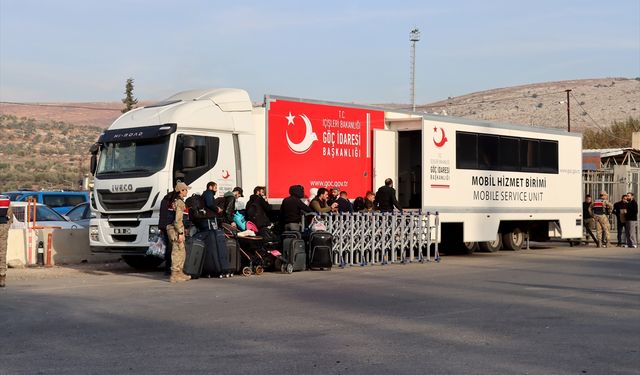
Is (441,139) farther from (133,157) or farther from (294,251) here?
(133,157)

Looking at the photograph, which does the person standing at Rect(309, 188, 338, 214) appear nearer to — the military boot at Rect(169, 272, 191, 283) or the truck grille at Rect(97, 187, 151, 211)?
the truck grille at Rect(97, 187, 151, 211)

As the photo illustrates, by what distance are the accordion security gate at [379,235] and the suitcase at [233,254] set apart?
87.0 inches

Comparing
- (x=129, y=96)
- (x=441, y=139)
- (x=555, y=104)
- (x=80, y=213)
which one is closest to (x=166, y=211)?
(x=441, y=139)

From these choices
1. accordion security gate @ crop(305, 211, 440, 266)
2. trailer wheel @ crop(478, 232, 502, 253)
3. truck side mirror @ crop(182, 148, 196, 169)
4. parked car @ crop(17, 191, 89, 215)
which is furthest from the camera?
parked car @ crop(17, 191, 89, 215)

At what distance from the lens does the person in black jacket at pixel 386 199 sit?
70.3 ft

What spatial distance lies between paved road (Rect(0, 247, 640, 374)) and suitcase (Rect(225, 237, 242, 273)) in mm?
578

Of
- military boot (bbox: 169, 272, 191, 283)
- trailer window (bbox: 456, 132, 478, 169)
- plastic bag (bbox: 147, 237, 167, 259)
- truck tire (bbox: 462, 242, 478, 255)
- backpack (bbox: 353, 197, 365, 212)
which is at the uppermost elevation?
trailer window (bbox: 456, 132, 478, 169)

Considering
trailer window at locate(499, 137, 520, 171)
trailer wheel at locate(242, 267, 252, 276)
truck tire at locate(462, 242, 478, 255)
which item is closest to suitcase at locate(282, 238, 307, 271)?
trailer wheel at locate(242, 267, 252, 276)

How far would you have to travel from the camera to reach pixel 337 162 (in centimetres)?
2117

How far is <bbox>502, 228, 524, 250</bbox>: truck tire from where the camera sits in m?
26.5

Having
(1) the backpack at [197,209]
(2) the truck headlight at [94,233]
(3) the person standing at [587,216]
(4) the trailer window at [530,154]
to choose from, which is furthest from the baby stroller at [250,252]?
(3) the person standing at [587,216]

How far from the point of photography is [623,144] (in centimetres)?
6178

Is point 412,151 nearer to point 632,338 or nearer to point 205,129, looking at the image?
point 205,129

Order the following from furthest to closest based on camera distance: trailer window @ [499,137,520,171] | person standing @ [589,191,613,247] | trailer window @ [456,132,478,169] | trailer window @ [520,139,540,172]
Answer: person standing @ [589,191,613,247] → trailer window @ [520,139,540,172] → trailer window @ [499,137,520,171] → trailer window @ [456,132,478,169]
